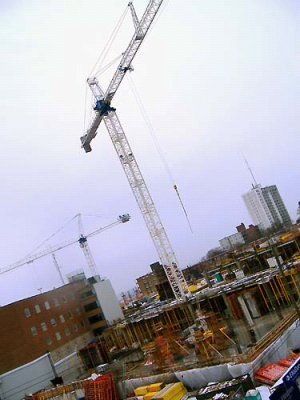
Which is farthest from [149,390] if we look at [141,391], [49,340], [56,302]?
[56,302]

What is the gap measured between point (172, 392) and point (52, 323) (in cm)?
3328

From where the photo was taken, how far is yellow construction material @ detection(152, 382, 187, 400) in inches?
818

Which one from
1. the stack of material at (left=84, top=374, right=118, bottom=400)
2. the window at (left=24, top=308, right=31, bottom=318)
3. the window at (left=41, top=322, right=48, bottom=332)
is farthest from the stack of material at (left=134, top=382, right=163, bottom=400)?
the window at (left=41, top=322, right=48, bottom=332)

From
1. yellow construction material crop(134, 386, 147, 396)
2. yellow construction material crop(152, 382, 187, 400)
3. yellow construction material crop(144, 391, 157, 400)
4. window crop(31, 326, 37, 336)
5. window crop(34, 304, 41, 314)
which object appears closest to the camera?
yellow construction material crop(152, 382, 187, 400)

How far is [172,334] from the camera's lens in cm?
3275

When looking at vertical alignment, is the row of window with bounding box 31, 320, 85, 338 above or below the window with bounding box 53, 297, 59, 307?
below

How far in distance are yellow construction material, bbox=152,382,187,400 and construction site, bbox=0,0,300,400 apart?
58 mm

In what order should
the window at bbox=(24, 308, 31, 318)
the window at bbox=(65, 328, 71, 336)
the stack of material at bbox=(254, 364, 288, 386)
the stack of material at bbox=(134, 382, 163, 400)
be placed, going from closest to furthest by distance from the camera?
the stack of material at bbox=(254, 364, 288, 386) → the stack of material at bbox=(134, 382, 163, 400) → the window at bbox=(24, 308, 31, 318) → the window at bbox=(65, 328, 71, 336)

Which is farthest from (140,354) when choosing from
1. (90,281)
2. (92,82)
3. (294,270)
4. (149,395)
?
(92,82)

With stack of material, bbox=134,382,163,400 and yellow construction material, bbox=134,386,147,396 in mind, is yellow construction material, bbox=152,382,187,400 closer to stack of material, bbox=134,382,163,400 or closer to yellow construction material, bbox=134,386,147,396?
stack of material, bbox=134,382,163,400

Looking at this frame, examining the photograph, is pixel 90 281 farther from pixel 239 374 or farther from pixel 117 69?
pixel 239 374

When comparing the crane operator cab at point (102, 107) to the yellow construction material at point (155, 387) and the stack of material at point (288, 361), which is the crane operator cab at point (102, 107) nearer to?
the yellow construction material at point (155, 387)

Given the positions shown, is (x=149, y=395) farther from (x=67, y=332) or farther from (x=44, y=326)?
(x=67, y=332)

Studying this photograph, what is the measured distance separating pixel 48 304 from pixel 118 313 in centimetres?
1216
